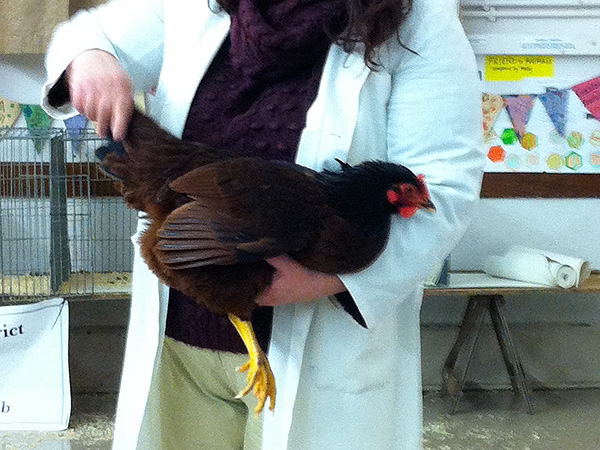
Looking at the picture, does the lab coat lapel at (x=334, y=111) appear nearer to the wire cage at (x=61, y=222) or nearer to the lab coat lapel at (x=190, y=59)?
the lab coat lapel at (x=190, y=59)

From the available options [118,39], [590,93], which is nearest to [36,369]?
[118,39]

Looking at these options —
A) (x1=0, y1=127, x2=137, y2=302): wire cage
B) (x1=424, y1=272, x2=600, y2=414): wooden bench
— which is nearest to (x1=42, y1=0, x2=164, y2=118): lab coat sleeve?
(x1=0, y1=127, x2=137, y2=302): wire cage

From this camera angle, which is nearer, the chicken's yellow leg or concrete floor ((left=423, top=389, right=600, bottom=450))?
the chicken's yellow leg

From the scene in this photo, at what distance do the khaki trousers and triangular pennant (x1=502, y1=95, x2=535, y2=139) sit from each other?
1.87 meters

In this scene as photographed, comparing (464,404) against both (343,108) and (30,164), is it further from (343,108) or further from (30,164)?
(343,108)

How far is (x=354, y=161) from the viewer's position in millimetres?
796

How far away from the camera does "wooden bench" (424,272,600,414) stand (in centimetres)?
231

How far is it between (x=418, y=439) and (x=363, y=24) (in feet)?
1.62

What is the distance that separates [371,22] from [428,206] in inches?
7.3

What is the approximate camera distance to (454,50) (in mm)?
749

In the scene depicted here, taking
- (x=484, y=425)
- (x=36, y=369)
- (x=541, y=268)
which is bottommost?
(x=484, y=425)

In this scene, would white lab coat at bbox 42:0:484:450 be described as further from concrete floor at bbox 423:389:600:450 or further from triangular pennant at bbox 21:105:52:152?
triangular pennant at bbox 21:105:52:152

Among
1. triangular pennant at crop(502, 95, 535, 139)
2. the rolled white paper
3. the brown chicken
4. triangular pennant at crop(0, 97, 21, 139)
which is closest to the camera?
the brown chicken

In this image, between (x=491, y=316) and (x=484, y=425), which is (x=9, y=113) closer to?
(x=491, y=316)
